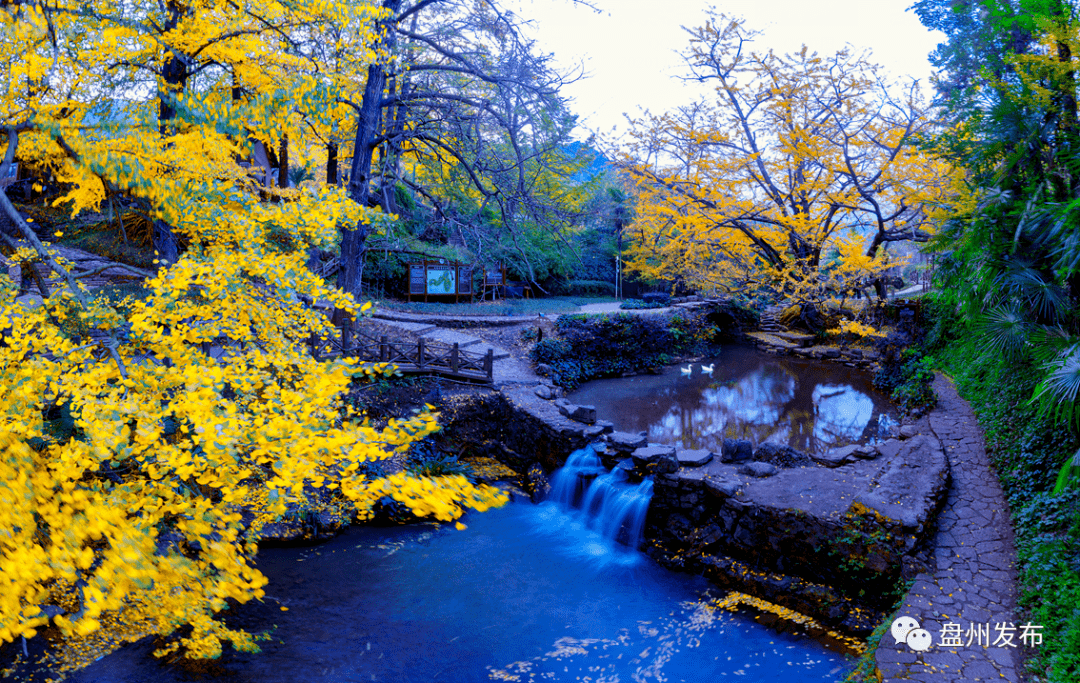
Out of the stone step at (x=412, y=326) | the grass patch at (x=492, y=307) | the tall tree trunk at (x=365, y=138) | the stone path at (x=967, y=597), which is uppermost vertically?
the tall tree trunk at (x=365, y=138)

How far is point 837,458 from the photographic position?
9016mm

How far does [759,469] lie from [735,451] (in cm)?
55

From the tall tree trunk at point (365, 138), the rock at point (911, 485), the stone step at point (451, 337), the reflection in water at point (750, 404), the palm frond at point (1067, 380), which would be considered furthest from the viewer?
the stone step at point (451, 337)

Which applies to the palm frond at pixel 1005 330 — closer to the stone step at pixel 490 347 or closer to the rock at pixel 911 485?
the rock at pixel 911 485

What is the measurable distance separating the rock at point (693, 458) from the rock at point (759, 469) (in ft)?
2.05

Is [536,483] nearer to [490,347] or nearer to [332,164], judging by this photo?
[490,347]

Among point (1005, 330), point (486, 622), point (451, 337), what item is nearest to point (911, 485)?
point (1005, 330)

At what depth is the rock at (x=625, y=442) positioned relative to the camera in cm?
1008

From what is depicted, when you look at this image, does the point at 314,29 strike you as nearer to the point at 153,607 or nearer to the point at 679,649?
the point at 153,607

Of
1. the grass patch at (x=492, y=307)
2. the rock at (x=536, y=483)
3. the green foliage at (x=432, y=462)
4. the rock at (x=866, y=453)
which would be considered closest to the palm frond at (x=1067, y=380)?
the rock at (x=866, y=453)

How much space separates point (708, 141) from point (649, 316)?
6069mm

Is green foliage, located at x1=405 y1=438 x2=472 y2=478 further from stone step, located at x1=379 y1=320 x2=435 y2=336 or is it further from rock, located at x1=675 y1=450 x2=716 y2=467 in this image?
stone step, located at x1=379 y1=320 x2=435 y2=336

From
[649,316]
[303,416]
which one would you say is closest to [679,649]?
[303,416]

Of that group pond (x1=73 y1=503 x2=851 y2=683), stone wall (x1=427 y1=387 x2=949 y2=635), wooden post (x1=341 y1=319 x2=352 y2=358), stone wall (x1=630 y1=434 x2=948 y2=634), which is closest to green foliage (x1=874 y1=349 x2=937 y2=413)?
stone wall (x1=427 y1=387 x2=949 y2=635)
